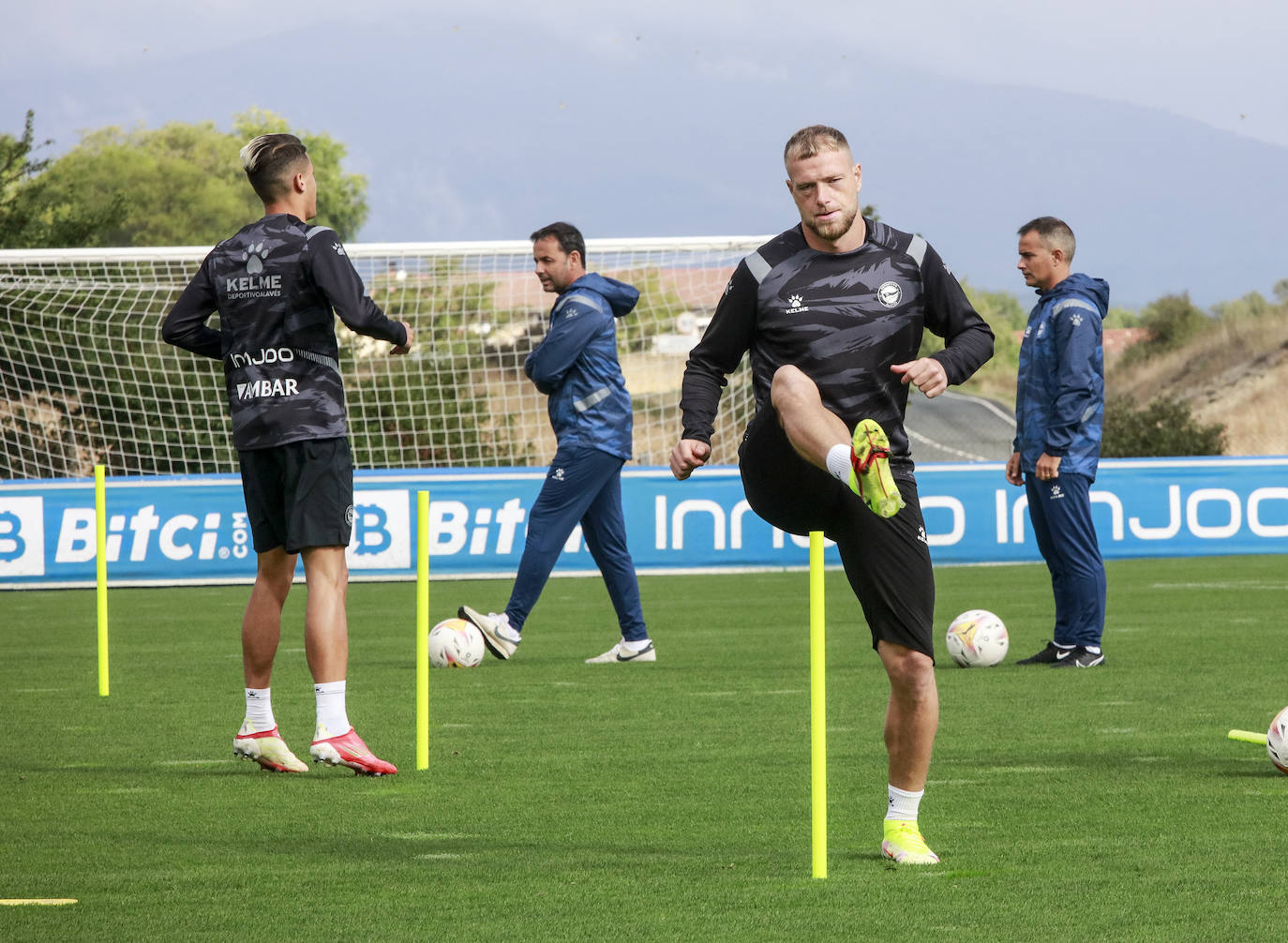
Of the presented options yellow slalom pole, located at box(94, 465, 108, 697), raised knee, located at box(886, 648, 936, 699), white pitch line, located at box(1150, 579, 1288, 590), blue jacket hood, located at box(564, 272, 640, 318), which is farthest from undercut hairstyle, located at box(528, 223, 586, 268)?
white pitch line, located at box(1150, 579, 1288, 590)

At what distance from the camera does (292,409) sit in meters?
5.79

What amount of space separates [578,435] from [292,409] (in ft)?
11.3

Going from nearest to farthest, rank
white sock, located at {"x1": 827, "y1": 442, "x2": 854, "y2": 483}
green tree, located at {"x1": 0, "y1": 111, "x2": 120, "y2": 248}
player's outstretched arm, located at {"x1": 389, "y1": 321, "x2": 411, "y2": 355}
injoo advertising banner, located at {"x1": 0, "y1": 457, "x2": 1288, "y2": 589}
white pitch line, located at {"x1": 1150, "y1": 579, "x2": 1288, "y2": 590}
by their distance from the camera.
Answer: white sock, located at {"x1": 827, "y1": 442, "x2": 854, "y2": 483}
player's outstretched arm, located at {"x1": 389, "y1": 321, "x2": 411, "y2": 355}
white pitch line, located at {"x1": 1150, "y1": 579, "x2": 1288, "y2": 590}
injoo advertising banner, located at {"x1": 0, "y1": 457, "x2": 1288, "y2": 589}
green tree, located at {"x1": 0, "y1": 111, "x2": 120, "y2": 248}

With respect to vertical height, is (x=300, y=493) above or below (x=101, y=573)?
Result: above

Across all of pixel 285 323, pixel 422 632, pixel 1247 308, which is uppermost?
pixel 1247 308

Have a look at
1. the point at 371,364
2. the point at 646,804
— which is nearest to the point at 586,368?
the point at 646,804

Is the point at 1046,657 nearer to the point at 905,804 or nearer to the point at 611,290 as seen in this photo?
the point at 611,290

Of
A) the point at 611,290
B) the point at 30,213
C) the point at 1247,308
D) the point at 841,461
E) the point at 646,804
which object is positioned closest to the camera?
the point at 841,461

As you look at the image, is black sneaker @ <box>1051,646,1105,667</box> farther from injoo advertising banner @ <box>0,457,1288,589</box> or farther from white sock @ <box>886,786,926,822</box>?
injoo advertising banner @ <box>0,457,1288,589</box>

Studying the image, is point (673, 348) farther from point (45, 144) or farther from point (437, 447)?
point (45, 144)

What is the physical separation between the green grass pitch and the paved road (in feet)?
123

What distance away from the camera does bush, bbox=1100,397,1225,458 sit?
3338 centimetres

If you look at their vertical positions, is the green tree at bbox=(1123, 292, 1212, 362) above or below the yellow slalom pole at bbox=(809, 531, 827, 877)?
above

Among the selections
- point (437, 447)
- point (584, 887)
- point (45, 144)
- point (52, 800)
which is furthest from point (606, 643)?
point (45, 144)
